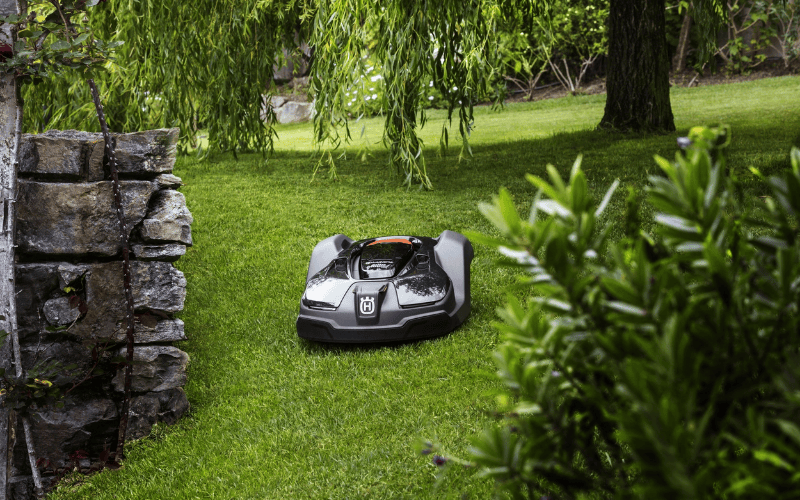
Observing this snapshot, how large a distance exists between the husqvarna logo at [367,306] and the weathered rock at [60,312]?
4.09ft

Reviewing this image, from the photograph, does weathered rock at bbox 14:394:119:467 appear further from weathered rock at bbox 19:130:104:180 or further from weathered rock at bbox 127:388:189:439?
weathered rock at bbox 19:130:104:180

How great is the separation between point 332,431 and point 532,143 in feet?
21.4

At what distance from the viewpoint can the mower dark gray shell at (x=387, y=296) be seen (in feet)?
10.7

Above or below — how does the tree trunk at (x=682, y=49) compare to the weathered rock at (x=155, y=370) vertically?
above

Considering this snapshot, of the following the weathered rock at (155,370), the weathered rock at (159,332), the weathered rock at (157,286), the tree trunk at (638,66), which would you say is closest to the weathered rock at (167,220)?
the weathered rock at (157,286)

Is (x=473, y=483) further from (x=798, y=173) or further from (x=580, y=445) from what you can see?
(x=798, y=173)

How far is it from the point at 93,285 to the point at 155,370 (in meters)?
0.47

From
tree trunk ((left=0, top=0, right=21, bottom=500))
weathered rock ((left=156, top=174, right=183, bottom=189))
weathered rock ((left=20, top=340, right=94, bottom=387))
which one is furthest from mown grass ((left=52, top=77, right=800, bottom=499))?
weathered rock ((left=156, top=174, right=183, bottom=189))

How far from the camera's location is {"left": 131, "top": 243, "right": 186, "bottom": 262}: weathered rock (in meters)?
2.95

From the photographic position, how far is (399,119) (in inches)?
219

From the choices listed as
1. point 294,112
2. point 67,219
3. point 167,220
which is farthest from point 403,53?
point 294,112

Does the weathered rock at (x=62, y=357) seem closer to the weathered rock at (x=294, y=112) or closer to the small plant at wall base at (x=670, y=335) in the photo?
the small plant at wall base at (x=670, y=335)

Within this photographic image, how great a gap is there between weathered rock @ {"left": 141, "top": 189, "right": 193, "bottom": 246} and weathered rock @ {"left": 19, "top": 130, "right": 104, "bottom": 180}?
0.26m

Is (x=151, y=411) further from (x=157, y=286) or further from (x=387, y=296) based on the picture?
(x=387, y=296)
